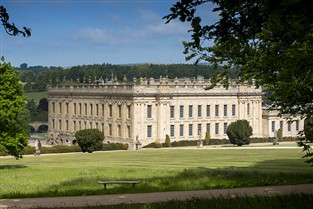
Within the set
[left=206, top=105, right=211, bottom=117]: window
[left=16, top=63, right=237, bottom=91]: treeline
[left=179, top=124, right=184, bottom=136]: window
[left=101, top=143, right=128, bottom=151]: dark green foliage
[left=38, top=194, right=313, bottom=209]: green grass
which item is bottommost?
[left=101, top=143, right=128, bottom=151]: dark green foliage

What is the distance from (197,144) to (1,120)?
3730cm

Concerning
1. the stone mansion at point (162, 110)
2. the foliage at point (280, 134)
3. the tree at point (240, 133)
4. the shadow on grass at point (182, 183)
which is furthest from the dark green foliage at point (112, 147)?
the shadow on grass at point (182, 183)

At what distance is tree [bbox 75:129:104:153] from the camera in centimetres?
5747

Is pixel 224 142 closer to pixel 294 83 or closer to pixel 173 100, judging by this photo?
pixel 173 100

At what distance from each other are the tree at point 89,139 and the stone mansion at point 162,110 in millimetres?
12980

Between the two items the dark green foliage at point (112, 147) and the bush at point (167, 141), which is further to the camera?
the bush at point (167, 141)

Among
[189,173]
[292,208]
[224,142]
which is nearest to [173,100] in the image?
[224,142]

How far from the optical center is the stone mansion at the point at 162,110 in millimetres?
74312

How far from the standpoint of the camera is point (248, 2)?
825 centimetres

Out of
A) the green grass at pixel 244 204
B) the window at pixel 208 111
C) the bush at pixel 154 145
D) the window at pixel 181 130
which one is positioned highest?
the green grass at pixel 244 204

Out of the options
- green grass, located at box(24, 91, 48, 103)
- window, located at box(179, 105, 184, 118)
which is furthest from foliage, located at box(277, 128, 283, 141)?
green grass, located at box(24, 91, 48, 103)

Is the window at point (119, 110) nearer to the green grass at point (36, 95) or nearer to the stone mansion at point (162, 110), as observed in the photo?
the stone mansion at point (162, 110)

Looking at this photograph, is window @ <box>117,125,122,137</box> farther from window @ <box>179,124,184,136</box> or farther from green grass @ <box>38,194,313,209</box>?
green grass @ <box>38,194,313,209</box>

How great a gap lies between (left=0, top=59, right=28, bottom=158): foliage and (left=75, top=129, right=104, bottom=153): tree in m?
21.2
